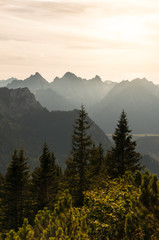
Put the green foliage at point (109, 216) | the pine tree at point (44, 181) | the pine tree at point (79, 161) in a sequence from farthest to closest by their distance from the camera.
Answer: the pine tree at point (79, 161) < the pine tree at point (44, 181) < the green foliage at point (109, 216)

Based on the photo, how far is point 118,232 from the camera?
552 inches

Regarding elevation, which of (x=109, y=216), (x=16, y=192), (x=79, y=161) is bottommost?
(x=16, y=192)

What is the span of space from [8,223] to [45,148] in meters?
12.7

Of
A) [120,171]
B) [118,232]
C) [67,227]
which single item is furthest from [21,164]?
[118,232]

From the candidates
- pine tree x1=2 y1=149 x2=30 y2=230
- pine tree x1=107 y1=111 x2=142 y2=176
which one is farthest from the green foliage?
pine tree x1=107 y1=111 x2=142 y2=176

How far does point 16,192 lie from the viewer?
35.3m

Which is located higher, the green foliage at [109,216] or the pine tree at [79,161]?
the pine tree at [79,161]

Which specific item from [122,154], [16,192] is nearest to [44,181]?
[16,192]

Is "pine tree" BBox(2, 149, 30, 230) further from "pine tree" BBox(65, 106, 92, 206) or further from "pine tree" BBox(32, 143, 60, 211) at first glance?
"pine tree" BBox(65, 106, 92, 206)

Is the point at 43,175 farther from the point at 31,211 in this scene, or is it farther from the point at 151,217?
the point at 151,217

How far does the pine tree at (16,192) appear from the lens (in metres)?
34.6

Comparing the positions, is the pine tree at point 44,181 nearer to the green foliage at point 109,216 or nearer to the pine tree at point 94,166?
the pine tree at point 94,166

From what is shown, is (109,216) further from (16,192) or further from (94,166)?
(16,192)

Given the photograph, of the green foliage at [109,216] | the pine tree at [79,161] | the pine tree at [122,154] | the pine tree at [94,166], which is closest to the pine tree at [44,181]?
the pine tree at [79,161]
